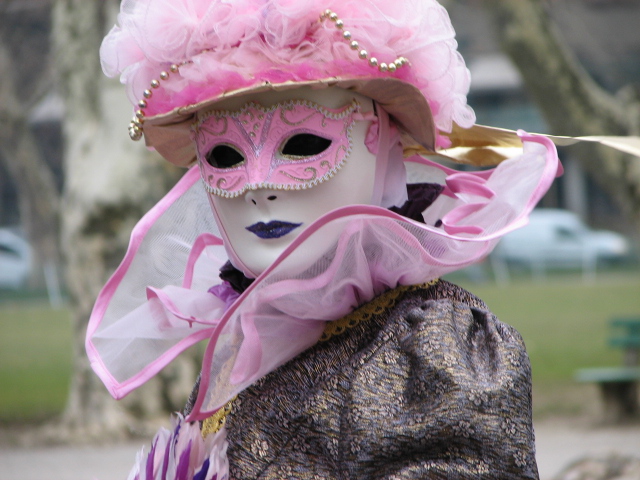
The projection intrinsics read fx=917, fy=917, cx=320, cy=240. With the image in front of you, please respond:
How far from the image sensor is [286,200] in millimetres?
1813

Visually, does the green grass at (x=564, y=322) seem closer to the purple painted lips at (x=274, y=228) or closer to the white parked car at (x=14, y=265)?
the purple painted lips at (x=274, y=228)

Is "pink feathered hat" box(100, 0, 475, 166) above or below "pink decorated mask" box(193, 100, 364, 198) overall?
above

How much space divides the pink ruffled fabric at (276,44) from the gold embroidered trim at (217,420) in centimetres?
62

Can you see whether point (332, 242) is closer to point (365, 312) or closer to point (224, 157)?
point (365, 312)

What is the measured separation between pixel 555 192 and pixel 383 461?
25782 mm

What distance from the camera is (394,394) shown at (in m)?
1.66

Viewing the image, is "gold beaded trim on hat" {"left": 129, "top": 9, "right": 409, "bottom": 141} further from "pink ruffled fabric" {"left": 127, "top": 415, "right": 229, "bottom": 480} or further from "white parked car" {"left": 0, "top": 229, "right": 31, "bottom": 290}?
"white parked car" {"left": 0, "top": 229, "right": 31, "bottom": 290}

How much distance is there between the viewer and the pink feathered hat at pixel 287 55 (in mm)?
1737

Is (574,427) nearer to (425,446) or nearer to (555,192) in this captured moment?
(425,446)

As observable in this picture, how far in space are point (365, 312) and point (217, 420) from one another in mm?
383

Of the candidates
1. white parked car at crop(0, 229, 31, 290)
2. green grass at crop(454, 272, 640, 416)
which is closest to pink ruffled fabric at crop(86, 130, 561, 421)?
green grass at crop(454, 272, 640, 416)

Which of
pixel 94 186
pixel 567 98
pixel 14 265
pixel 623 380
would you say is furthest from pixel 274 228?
pixel 14 265

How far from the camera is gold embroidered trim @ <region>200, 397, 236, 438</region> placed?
188 centimetres

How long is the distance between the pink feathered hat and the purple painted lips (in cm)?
26
